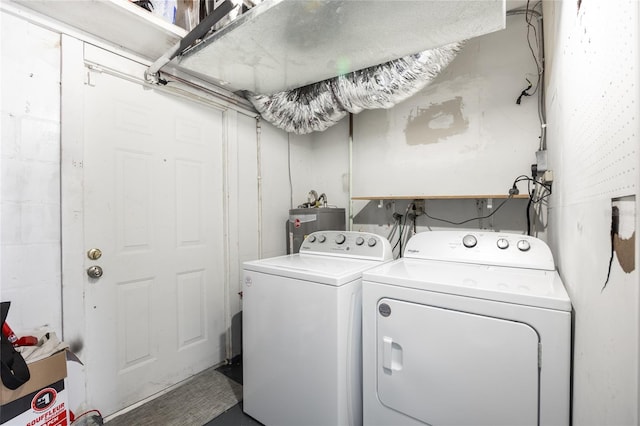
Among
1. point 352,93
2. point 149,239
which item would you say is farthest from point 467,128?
point 149,239

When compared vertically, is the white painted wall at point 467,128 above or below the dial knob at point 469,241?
above

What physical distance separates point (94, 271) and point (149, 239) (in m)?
0.32

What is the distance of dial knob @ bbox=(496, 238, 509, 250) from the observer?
1452mm

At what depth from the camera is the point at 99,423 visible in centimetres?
152

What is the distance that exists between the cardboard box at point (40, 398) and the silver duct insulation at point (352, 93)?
1.91m

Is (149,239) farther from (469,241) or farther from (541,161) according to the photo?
(541,161)

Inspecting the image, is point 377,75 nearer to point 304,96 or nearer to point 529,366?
point 304,96

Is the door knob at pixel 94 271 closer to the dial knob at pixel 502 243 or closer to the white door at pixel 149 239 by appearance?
the white door at pixel 149 239

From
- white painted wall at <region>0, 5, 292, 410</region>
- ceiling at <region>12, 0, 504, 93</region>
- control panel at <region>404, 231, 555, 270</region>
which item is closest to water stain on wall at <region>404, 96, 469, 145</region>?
ceiling at <region>12, 0, 504, 93</region>

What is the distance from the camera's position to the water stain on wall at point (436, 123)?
79.6 inches

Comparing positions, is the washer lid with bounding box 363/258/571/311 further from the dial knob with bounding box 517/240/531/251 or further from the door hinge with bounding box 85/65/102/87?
the door hinge with bounding box 85/65/102/87

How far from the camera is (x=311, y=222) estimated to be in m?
2.33

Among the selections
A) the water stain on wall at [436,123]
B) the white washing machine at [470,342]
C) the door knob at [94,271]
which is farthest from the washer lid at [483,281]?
the door knob at [94,271]

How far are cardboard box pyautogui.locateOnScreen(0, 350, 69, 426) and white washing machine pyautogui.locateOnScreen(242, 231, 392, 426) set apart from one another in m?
0.81
